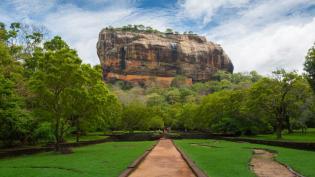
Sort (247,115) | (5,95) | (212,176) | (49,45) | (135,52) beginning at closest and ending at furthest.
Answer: (212,176)
(5,95)
(49,45)
(247,115)
(135,52)

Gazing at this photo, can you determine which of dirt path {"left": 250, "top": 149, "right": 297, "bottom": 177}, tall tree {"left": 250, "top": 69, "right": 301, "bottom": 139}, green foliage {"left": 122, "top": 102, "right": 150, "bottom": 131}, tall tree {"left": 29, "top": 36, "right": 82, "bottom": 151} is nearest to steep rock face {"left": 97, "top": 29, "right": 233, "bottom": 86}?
green foliage {"left": 122, "top": 102, "right": 150, "bottom": 131}

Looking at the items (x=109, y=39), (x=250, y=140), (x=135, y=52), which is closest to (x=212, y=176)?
(x=250, y=140)

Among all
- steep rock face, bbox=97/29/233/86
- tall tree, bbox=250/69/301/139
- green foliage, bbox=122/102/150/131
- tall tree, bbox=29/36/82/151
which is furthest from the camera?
steep rock face, bbox=97/29/233/86

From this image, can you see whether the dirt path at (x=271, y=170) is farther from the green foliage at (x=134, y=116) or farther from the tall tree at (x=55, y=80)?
the green foliage at (x=134, y=116)

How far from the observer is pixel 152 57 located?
164375mm

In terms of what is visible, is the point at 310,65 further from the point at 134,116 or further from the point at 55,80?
the point at 134,116

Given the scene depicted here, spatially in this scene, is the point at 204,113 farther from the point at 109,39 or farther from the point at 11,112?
the point at 109,39

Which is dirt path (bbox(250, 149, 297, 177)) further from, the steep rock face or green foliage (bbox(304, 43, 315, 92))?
the steep rock face

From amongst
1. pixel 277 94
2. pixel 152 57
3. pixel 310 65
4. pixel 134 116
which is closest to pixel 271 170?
pixel 310 65

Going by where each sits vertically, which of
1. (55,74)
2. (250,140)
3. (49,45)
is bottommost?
(250,140)

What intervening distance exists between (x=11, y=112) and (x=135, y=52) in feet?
460

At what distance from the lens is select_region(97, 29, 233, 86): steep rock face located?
162 metres

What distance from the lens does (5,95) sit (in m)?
21.2

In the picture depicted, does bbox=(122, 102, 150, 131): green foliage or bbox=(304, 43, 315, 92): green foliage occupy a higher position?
bbox=(304, 43, 315, 92): green foliage
